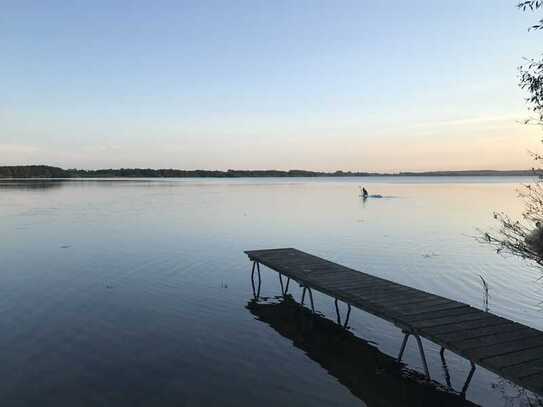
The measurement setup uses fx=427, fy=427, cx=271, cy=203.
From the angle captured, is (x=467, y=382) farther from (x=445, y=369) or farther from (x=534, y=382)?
(x=534, y=382)

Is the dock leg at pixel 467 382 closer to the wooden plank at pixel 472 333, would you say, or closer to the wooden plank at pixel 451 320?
the wooden plank at pixel 472 333

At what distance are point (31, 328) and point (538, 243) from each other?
12.1m

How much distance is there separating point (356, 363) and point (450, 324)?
7.58ft

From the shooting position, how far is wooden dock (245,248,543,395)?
6820 millimetres

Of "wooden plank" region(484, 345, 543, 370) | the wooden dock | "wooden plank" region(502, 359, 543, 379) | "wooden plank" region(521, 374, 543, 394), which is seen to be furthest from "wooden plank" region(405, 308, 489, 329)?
"wooden plank" region(521, 374, 543, 394)

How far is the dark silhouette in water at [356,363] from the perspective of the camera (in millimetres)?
8164

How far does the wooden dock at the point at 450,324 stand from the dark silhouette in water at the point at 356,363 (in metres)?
0.66

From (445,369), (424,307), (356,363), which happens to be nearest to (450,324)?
(424,307)

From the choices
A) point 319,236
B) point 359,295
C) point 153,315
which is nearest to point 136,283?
point 153,315

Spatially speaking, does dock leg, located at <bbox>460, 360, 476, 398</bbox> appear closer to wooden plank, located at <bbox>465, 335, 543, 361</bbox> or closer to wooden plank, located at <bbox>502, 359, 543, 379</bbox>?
wooden plank, located at <bbox>465, 335, 543, 361</bbox>

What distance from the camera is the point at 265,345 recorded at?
10578mm

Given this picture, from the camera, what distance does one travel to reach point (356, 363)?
9656 millimetres

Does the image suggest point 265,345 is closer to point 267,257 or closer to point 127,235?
point 267,257

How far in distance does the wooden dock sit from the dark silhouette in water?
0.66 metres
